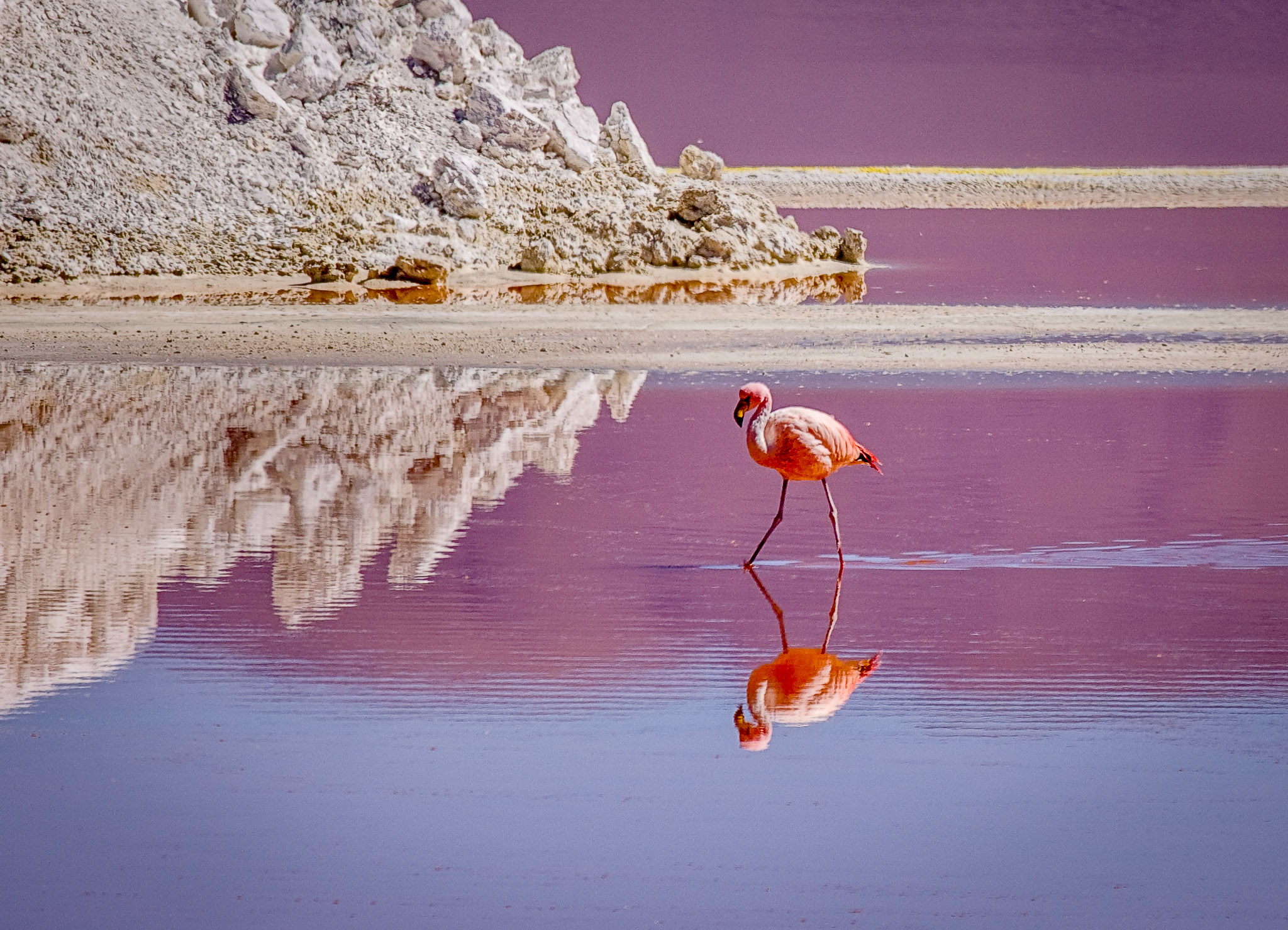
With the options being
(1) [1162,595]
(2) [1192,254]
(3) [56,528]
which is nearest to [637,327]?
(3) [56,528]

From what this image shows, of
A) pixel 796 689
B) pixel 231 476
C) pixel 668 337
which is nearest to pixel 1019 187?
pixel 668 337

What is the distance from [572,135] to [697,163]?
4.82 m

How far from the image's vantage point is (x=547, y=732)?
5.23 m

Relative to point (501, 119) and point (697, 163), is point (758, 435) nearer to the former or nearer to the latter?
point (501, 119)

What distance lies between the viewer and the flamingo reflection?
5352 millimetres

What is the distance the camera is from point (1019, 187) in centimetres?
7700

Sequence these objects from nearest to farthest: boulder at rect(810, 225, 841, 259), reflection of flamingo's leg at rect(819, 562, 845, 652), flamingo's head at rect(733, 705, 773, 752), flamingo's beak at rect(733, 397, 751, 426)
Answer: flamingo's head at rect(733, 705, 773, 752) → reflection of flamingo's leg at rect(819, 562, 845, 652) → flamingo's beak at rect(733, 397, 751, 426) → boulder at rect(810, 225, 841, 259)

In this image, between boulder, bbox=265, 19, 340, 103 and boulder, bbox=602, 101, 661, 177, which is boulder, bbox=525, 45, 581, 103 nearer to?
boulder, bbox=602, 101, 661, 177

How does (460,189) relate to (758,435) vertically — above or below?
above

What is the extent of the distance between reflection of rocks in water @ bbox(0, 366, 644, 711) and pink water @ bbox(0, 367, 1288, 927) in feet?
0.19

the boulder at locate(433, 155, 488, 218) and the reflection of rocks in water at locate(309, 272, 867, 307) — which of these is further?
the boulder at locate(433, 155, 488, 218)

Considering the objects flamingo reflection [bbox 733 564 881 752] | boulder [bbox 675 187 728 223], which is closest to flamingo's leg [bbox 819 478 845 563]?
flamingo reflection [bbox 733 564 881 752]

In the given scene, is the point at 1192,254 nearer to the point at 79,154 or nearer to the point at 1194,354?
the point at 1194,354

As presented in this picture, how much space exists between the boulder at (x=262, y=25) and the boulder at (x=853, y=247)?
11.1m
